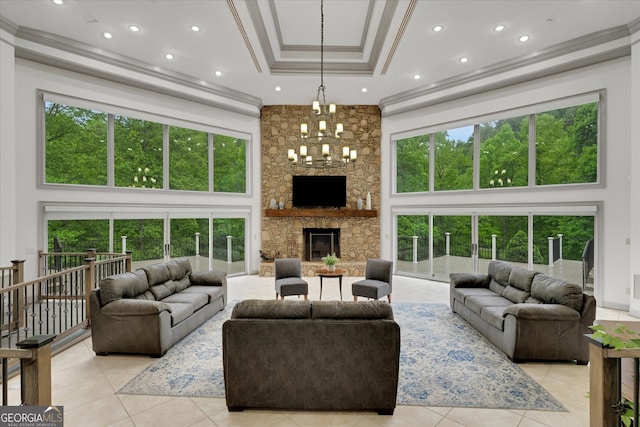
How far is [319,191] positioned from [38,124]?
6201mm

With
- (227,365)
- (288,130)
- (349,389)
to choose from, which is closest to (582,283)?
(349,389)

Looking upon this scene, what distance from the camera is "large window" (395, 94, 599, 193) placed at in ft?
19.4

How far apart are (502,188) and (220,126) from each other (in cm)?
712

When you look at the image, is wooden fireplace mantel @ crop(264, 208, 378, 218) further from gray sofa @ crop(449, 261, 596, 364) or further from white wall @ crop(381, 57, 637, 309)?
gray sofa @ crop(449, 261, 596, 364)

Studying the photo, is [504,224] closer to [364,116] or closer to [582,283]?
[582,283]

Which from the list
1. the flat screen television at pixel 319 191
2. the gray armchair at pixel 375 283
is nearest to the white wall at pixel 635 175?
the gray armchair at pixel 375 283

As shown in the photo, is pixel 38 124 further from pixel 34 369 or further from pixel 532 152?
pixel 532 152

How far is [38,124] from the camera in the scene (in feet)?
18.5

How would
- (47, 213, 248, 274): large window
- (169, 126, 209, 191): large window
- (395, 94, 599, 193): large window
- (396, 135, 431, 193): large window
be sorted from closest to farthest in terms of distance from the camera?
1. (395, 94, 599, 193): large window
2. (47, 213, 248, 274): large window
3. (169, 126, 209, 191): large window
4. (396, 135, 431, 193): large window

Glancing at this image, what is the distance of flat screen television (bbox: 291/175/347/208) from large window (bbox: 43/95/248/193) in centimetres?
160

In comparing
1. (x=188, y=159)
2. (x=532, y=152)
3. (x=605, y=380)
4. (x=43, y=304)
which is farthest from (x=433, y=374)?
(x=188, y=159)

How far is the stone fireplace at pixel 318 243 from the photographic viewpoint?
894 centimetres

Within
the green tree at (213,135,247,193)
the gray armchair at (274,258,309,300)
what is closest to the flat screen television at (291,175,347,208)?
the green tree at (213,135,247,193)

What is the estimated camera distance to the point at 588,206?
5.71 meters
